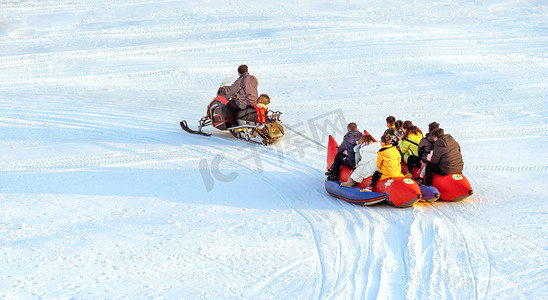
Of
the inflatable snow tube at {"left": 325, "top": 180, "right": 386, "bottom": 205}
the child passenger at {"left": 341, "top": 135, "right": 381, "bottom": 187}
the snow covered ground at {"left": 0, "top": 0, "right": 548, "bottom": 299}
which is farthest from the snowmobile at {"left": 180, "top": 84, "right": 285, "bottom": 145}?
the child passenger at {"left": 341, "top": 135, "right": 381, "bottom": 187}

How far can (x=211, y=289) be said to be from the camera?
5.93 meters

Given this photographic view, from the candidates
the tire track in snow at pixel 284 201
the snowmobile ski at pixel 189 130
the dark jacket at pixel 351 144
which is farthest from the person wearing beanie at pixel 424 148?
the snowmobile ski at pixel 189 130

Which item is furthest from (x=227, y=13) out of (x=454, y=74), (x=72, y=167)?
(x=72, y=167)

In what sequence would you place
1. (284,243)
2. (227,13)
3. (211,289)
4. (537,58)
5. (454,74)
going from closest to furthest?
(211,289) < (284,243) < (454,74) < (537,58) < (227,13)

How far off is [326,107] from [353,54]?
173 inches

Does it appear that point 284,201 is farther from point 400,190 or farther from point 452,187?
point 452,187

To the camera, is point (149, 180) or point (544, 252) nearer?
point (544, 252)

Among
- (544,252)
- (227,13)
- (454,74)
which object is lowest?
(544,252)

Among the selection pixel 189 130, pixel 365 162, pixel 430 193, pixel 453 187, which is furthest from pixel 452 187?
pixel 189 130

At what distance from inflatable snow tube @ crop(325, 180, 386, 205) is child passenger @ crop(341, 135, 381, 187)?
9cm

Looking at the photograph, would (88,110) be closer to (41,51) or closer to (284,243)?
(41,51)

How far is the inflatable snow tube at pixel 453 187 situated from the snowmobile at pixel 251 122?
11.8 ft

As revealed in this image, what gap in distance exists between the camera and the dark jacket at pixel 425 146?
8.19 metres

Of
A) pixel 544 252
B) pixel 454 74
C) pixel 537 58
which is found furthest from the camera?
pixel 537 58
